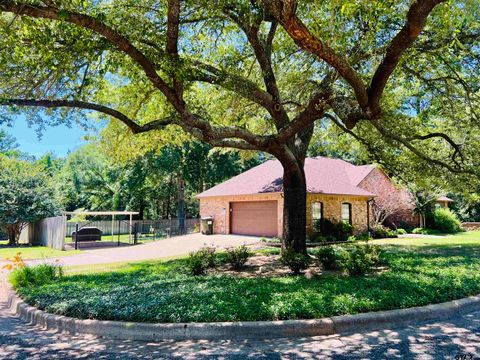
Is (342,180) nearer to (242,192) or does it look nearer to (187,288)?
(242,192)

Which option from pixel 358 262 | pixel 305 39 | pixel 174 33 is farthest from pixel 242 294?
pixel 174 33

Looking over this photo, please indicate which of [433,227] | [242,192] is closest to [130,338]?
[242,192]

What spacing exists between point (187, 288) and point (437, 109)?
10.2 m

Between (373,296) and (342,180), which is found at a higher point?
(342,180)

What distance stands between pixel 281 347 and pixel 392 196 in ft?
78.8

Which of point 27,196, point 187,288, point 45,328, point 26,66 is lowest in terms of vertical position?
point 45,328

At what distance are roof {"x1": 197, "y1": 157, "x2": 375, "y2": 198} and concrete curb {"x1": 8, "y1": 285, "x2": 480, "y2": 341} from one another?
15.2 m

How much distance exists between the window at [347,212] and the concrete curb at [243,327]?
1741 centimetres

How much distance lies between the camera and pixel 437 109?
39.8 feet

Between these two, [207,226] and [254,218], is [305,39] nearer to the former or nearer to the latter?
[254,218]

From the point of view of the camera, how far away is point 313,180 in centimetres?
2311

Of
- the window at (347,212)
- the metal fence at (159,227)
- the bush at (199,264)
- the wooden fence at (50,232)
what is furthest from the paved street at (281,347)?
the metal fence at (159,227)

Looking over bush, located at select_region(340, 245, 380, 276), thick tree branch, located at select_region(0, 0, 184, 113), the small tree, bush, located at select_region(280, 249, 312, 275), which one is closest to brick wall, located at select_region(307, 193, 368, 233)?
bush, located at select_region(340, 245, 380, 276)

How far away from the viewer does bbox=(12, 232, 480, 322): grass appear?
564 cm
